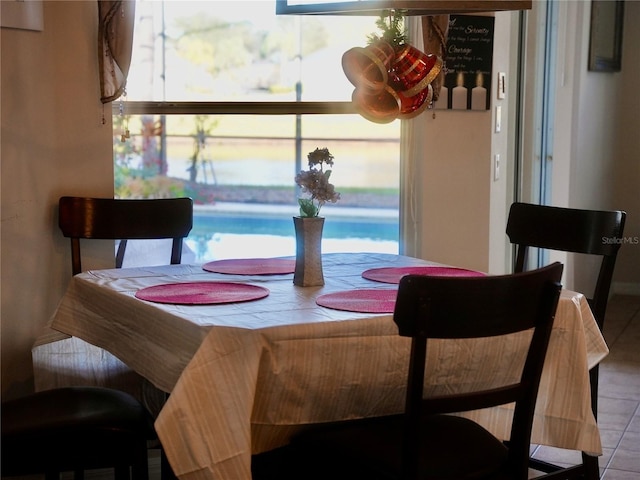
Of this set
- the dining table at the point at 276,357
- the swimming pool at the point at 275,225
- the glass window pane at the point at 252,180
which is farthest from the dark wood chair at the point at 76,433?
the swimming pool at the point at 275,225

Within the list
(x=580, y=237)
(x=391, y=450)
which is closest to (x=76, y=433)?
(x=391, y=450)

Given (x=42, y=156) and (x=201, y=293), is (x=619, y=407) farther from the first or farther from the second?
(x=42, y=156)

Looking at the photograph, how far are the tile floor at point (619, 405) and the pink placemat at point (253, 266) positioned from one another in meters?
1.21

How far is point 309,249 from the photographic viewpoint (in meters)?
2.49

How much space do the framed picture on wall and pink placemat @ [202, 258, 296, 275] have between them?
10.1ft

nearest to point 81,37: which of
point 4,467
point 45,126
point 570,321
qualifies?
point 45,126

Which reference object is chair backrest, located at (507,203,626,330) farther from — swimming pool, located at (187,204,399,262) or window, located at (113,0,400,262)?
swimming pool, located at (187,204,399,262)

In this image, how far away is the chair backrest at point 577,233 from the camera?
8.79ft

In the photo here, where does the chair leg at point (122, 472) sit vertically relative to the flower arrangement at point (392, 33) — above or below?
below

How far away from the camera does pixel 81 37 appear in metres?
3.14

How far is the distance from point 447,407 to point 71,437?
90 centimetres

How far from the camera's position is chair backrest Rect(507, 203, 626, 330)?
8.79 feet

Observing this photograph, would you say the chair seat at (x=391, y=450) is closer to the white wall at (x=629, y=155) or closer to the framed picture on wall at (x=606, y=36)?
the framed picture on wall at (x=606, y=36)

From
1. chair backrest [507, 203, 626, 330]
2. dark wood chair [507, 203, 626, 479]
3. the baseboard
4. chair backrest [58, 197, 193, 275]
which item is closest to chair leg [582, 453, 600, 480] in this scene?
dark wood chair [507, 203, 626, 479]
